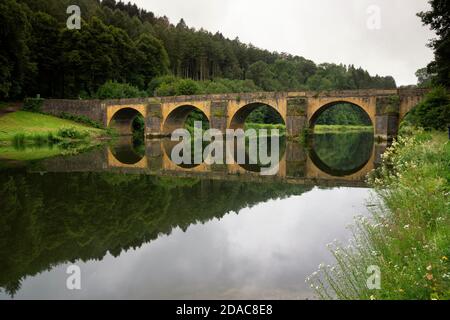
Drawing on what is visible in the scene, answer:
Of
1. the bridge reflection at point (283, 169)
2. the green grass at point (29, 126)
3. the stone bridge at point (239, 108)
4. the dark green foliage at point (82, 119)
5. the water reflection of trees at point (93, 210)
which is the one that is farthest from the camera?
the dark green foliage at point (82, 119)

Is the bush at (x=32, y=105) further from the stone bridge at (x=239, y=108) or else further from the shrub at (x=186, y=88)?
the shrub at (x=186, y=88)

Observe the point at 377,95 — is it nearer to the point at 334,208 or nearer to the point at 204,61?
the point at 334,208

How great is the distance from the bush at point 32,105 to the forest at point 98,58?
5.33 feet

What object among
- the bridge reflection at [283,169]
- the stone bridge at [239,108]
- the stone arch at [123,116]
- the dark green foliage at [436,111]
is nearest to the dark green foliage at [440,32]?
the dark green foliage at [436,111]

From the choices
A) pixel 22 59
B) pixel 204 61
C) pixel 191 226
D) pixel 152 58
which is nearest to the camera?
pixel 191 226

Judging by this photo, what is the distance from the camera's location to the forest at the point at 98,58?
139 ft

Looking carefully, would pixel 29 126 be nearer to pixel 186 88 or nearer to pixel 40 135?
pixel 40 135

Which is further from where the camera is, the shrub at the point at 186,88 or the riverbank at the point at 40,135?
the shrub at the point at 186,88

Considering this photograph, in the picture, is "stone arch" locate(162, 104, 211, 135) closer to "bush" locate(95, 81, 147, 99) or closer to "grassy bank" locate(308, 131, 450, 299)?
"bush" locate(95, 81, 147, 99)

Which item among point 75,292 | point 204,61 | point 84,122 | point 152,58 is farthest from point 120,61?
point 75,292

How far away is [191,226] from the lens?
401 inches

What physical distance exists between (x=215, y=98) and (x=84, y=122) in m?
16.8
